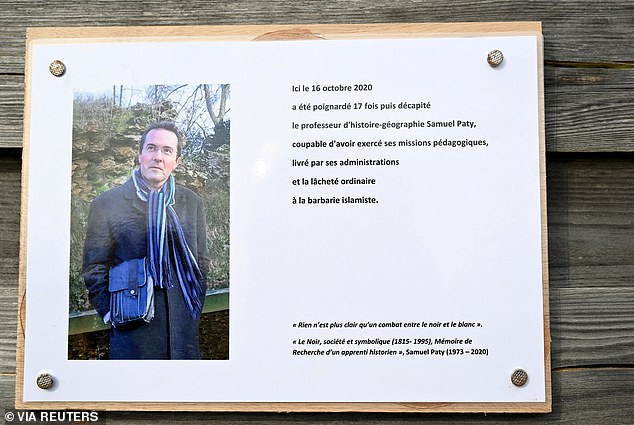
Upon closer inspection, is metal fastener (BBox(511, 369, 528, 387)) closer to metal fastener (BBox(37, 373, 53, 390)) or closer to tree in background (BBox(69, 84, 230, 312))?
tree in background (BBox(69, 84, 230, 312))

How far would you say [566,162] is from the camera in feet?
3.27

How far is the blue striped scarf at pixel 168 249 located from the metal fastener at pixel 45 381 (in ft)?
0.68

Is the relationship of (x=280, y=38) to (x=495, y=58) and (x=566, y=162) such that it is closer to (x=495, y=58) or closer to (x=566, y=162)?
(x=495, y=58)

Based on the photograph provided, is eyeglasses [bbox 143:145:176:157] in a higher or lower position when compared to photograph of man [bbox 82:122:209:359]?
higher

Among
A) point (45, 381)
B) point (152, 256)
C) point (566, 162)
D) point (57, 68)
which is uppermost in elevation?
point (57, 68)

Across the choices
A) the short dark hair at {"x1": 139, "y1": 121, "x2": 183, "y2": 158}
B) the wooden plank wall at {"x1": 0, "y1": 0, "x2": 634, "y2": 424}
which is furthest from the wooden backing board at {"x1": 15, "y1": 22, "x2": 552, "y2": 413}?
the short dark hair at {"x1": 139, "y1": 121, "x2": 183, "y2": 158}

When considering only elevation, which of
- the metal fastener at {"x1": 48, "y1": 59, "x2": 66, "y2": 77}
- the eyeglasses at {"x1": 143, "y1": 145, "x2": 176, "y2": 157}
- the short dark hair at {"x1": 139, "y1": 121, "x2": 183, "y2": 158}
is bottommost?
the eyeglasses at {"x1": 143, "y1": 145, "x2": 176, "y2": 157}

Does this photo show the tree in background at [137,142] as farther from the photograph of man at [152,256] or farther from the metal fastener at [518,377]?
the metal fastener at [518,377]

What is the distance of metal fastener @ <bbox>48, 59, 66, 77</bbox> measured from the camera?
0.99 metres

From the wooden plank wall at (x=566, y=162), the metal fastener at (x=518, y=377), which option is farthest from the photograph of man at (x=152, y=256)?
the metal fastener at (x=518, y=377)

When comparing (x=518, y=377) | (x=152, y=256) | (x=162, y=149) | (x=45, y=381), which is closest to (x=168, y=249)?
(x=152, y=256)

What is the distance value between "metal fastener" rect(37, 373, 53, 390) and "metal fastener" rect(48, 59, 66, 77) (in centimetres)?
44

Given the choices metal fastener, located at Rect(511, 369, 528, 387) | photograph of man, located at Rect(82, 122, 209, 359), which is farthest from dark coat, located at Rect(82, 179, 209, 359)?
metal fastener, located at Rect(511, 369, 528, 387)

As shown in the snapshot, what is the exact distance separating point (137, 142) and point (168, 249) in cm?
17
